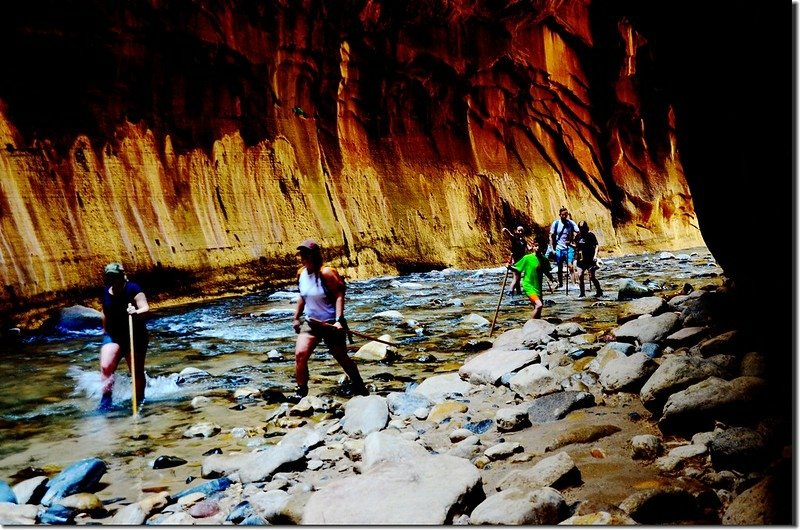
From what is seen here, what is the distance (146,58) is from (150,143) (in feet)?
6.84

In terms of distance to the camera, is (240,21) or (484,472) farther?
(240,21)

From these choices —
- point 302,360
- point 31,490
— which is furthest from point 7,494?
point 302,360

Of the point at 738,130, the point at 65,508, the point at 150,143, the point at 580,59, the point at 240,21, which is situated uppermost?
the point at 580,59

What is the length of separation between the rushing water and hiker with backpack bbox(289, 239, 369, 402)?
1.19 ft

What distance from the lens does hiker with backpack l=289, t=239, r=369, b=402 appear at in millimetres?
5230

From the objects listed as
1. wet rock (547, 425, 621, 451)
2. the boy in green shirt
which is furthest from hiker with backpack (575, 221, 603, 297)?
wet rock (547, 425, 621, 451)

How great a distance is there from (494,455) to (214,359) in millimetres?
4562

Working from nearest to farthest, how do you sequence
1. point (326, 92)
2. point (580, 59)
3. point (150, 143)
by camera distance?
point (150, 143)
point (326, 92)
point (580, 59)

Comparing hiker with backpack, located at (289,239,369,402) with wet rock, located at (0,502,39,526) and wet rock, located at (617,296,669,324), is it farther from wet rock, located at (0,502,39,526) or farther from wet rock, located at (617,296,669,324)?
wet rock, located at (617,296,669,324)

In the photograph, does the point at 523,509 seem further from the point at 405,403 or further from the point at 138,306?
the point at 138,306

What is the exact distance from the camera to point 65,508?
10.2ft

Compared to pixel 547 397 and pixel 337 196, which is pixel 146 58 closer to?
pixel 337 196

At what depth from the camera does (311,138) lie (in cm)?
1695

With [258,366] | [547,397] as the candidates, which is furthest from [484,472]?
[258,366]
